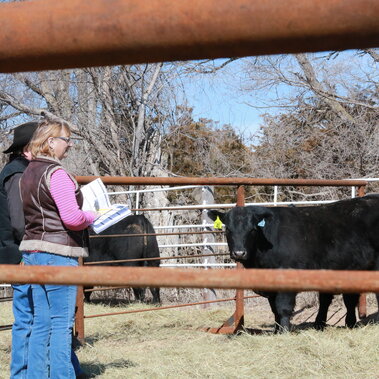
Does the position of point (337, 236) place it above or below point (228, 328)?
above

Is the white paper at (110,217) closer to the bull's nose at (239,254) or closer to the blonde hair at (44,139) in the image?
the blonde hair at (44,139)

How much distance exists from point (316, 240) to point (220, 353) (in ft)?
6.02

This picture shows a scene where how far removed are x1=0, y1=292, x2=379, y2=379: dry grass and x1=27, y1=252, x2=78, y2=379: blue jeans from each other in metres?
0.71

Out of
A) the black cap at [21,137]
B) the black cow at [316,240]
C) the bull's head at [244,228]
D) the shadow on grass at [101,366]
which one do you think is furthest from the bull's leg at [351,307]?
the black cap at [21,137]

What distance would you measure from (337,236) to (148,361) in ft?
7.85

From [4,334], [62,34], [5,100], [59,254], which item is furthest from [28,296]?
[5,100]

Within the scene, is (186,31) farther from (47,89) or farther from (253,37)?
(47,89)

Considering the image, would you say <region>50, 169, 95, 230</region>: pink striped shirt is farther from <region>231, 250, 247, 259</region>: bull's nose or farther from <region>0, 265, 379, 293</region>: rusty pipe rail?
<region>231, 250, 247, 259</region>: bull's nose

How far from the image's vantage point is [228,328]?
591 centimetres

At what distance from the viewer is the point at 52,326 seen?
340 cm

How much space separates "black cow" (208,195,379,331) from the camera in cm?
602

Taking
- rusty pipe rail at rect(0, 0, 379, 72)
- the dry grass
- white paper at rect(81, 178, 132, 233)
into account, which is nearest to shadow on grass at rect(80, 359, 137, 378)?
the dry grass

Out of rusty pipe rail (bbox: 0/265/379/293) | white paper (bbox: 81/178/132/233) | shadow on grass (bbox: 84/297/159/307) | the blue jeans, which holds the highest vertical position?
white paper (bbox: 81/178/132/233)

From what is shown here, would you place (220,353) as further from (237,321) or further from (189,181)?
(189,181)
